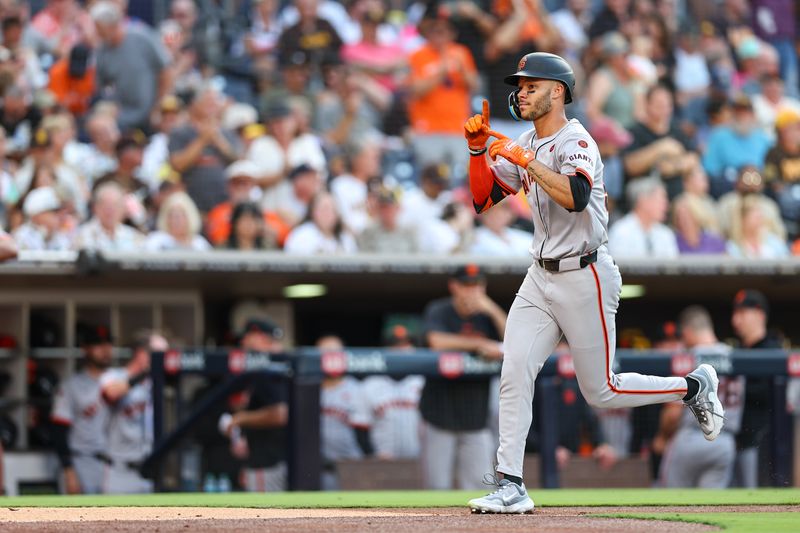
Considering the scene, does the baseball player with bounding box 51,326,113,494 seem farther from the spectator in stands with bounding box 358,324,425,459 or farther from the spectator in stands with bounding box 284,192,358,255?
the spectator in stands with bounding box 358,324,425,459

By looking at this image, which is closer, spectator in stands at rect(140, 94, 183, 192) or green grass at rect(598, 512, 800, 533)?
green grass at rect(598, 512, 800, 533)

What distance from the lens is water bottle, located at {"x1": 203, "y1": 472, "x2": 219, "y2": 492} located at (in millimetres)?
8359

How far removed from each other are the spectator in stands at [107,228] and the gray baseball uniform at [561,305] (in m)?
5.40

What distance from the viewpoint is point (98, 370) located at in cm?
970

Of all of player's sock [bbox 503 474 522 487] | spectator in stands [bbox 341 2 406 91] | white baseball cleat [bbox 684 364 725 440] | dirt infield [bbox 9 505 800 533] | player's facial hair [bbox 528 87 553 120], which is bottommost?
dirt infield [bbox 9 505 800 533]

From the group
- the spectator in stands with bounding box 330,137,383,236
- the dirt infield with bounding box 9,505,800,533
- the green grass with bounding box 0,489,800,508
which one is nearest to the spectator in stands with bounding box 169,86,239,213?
the spectator in stands with bounding box 330,137,383,236

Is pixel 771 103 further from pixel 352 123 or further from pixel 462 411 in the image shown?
pixel 462 411

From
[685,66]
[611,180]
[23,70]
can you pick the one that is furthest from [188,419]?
[685,66]

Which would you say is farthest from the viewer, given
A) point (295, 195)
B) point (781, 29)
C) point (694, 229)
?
point (781, 29)

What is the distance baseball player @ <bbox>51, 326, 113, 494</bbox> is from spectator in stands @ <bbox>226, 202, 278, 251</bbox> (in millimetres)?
1293

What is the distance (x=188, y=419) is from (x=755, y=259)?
5079mm

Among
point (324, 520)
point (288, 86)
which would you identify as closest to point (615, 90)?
point (288, 86)

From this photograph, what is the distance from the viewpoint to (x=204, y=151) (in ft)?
36.9

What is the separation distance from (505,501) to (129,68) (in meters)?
7.57
